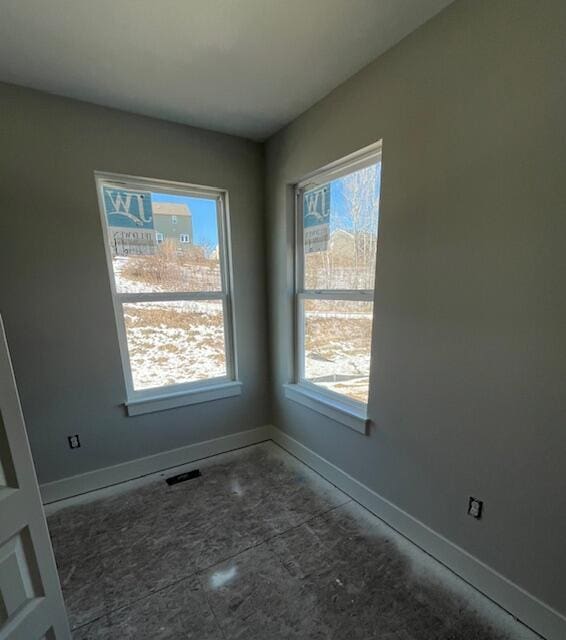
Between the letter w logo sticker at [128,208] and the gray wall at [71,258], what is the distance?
0.13 m

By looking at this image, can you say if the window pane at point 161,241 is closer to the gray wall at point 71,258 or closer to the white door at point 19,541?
the gray wall at point 71,258

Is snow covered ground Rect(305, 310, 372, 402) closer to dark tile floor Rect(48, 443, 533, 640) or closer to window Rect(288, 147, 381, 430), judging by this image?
window Rect(288, 147, 381, 430)

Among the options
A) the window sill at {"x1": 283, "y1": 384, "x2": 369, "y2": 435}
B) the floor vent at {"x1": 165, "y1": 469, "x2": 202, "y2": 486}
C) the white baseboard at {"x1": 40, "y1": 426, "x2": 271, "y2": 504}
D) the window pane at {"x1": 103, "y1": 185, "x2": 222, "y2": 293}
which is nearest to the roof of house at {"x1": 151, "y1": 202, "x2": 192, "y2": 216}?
the window pane at {"x1": 103, "y1": 185, "x2": 222, "y2": 293}

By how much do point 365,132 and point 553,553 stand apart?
82.3 inches

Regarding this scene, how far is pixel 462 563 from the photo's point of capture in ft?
4.69

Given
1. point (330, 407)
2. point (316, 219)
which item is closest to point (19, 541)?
point (330, 407)

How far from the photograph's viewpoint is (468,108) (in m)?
1.25

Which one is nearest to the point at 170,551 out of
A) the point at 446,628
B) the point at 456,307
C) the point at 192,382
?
the point at 192,382

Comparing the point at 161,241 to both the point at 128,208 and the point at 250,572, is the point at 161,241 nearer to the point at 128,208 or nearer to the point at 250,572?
the point at 128,208

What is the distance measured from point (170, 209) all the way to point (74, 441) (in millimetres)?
1795

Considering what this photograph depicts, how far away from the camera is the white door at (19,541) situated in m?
0.84

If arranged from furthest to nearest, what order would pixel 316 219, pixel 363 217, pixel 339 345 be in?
pixel 316 219, pixel 339 345, pixel 363 217

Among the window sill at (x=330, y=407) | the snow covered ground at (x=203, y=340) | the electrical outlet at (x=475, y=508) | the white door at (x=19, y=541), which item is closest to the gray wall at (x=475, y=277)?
the electrical outlet at (x=475, y=508)

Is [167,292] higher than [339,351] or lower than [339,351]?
higher
